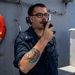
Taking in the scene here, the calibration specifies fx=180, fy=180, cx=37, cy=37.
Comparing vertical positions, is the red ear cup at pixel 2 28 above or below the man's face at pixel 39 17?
below

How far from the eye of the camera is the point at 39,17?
1.55 metres

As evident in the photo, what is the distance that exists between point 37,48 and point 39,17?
354mm

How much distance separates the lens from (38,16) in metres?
1.56

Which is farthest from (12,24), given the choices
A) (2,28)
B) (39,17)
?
(39,17)

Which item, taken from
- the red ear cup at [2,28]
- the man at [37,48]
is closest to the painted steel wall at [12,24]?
the red ear cup at [2,28]

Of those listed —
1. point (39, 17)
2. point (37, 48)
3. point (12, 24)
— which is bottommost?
point (37, 48)

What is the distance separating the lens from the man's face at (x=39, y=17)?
153 centimetres

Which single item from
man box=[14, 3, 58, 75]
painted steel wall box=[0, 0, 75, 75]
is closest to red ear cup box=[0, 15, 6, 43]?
painted steel wall box=[0, 0, 75, 75]

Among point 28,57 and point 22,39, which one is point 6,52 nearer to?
point 22,39

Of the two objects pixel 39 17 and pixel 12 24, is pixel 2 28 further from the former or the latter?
pixel 39 17

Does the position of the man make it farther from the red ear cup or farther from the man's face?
the red ear cup

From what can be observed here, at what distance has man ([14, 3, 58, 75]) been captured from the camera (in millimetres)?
1303

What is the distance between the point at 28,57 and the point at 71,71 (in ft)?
6.15

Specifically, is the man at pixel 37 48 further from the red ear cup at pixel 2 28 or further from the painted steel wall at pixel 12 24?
the painted steel wall at pixel 12 24
